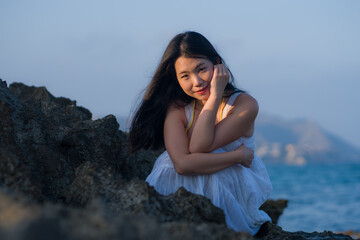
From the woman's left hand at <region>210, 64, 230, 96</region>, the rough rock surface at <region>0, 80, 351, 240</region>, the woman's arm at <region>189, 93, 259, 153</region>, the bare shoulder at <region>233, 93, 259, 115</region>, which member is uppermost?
the woman's left hand at <region>210, 64, 230, 96</region>

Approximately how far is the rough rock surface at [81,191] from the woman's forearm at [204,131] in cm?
86

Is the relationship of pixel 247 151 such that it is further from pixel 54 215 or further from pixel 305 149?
pixel 305 149

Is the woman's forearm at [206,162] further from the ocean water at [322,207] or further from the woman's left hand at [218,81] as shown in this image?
the ocean water at [322,207]

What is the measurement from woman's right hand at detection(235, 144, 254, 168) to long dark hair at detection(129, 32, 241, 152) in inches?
28.2

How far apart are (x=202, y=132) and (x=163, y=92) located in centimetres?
99

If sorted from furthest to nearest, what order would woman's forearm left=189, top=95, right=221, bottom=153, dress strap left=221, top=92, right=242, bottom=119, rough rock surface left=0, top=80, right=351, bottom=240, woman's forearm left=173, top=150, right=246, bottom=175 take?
dress strap left=221, top=92, right=242, bottom=119 < woman's forearm left=189, top=95, right=221, bottom=153 < woman's forearm left=173, top=150, right=246, bottom=175 < rough rock surface left=0, top=80, right=351, bottom=240

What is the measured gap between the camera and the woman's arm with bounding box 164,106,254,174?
3658mm

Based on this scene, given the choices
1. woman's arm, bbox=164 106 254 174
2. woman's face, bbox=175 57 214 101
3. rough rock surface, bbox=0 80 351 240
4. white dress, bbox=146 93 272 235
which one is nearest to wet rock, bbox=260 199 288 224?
rough rock surface, bbox=0 80 351 240

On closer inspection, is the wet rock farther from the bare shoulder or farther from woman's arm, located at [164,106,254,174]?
woman's arm, located at [164,106,254,174]

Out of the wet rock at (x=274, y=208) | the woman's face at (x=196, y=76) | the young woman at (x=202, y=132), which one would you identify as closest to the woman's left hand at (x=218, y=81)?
the young woman at (x=202, y=132)

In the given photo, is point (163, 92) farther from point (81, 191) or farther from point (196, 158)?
point (81, 191)

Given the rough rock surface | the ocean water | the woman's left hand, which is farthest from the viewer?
the ocean water

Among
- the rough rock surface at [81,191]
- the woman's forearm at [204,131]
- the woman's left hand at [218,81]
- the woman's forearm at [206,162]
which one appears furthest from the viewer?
the woman's left hand at [218,81]

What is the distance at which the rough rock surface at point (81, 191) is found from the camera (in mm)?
1496
